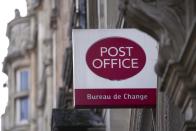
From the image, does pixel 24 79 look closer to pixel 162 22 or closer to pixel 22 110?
pixel 22 110

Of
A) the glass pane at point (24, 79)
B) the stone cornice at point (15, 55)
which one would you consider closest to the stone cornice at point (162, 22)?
the stone cornice at point (15, 55)

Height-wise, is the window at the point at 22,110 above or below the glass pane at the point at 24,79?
below

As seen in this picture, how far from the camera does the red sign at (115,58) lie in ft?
49.9

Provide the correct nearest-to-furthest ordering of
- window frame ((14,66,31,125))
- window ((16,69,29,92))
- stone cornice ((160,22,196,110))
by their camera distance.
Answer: stone cornice ((160,22,196,110)) < window frame ((14,66,31,125)) < window ((16,69,29,92))

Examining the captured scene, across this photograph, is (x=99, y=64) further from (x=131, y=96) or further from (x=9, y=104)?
(x=9, y=104)

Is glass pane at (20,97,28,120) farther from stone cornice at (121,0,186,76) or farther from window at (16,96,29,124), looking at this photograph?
stone cornice at (121,0,186,76)

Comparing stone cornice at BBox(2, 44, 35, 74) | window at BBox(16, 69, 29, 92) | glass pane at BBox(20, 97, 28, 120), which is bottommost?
glass pane at BBox(20, 97, 28, 120)

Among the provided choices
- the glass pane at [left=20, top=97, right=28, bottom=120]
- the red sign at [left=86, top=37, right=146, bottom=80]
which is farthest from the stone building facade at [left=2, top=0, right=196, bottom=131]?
the red sign at [left=86, top=37, right=146, bottom=80]

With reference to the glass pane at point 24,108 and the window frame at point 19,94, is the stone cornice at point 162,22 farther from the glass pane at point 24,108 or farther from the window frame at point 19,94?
the glass pane at point 24,108

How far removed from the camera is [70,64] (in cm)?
2983

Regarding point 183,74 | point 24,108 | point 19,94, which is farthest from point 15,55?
point 183,74

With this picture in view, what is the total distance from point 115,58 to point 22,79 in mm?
38634

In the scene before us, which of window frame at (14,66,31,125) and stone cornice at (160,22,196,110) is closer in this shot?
stone cornice at (160,22,196,110)

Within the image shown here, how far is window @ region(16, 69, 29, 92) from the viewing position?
52.9 m
